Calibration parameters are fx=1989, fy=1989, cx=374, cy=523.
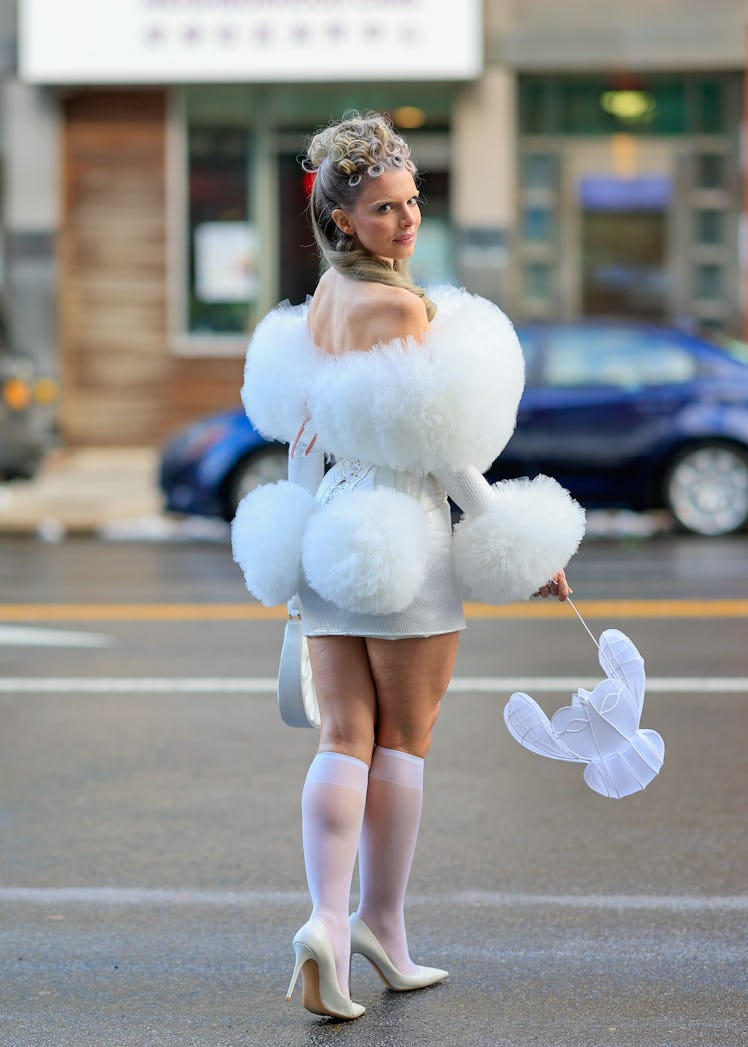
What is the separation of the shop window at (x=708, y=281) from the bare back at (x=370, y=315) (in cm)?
1695

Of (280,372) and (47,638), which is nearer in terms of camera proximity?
(280,372)

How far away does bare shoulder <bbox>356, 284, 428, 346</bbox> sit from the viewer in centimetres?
409

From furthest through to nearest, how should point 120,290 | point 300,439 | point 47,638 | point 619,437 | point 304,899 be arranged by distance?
1. point 120,290
2. point 619,437
3. point 47,638
4. point 304,899
5. point 300,439

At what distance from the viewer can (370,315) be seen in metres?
4.10

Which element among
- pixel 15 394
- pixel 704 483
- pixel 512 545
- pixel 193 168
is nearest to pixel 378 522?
pixel 512 545

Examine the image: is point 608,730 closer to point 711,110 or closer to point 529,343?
point 529,343

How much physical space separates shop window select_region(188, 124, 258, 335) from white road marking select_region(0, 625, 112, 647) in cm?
1092

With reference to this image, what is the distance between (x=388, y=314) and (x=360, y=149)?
1.14 ft

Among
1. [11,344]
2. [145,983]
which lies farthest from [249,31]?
[145,983]

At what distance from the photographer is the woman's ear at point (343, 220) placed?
414 cm

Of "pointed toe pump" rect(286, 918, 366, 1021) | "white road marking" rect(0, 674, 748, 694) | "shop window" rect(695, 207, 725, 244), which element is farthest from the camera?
"shop window" rect(695, 207, 725, 244)

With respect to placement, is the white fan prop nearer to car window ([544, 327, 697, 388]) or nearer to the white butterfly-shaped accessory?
the white butterfly-shaped accessory

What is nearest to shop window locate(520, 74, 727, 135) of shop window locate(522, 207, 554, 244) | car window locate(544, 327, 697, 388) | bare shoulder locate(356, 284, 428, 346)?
shop window locate(522, 207, 554, 244)

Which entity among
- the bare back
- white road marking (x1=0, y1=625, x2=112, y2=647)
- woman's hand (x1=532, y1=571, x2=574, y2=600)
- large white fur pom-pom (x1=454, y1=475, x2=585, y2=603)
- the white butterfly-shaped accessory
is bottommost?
white road marking (x1=0, y1=625, x2=112, y2=647)
